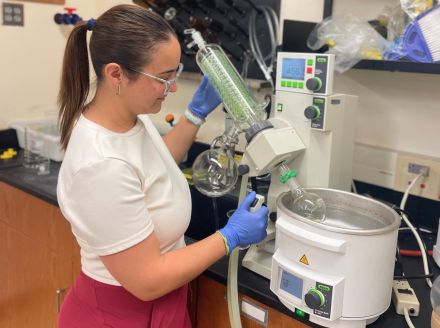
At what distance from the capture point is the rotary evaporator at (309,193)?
94cm

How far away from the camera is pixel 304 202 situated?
3.68 feet

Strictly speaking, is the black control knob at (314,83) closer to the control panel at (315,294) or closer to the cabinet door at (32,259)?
the control panel at (315,294)

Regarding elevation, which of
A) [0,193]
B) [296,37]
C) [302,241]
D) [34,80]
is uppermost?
[296,37]

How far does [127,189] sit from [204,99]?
1.89 feet

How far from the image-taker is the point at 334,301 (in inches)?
37.2

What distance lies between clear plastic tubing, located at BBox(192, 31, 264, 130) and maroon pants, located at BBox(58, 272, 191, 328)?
1.61ft

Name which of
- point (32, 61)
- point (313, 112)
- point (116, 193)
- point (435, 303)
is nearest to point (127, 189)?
point (116, 193)

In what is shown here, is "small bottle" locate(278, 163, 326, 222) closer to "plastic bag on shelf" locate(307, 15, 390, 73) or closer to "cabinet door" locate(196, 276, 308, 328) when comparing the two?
"cabinet door" locate(196, 276, 308, 328)

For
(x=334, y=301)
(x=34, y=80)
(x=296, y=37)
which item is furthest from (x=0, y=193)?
(x=334, y=301)

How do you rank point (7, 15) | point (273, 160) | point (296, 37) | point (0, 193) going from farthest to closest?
point (7, 15) → point (0, 193) → point (296, 37) → point (273, 160)

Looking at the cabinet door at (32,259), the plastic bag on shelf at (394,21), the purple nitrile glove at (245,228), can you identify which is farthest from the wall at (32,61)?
the purple nitrile glove at (245,228)

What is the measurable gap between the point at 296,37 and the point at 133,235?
94 cm

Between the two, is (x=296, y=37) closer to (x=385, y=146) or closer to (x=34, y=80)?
(x=385, y=146)

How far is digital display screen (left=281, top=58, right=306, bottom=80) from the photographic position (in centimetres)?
115
